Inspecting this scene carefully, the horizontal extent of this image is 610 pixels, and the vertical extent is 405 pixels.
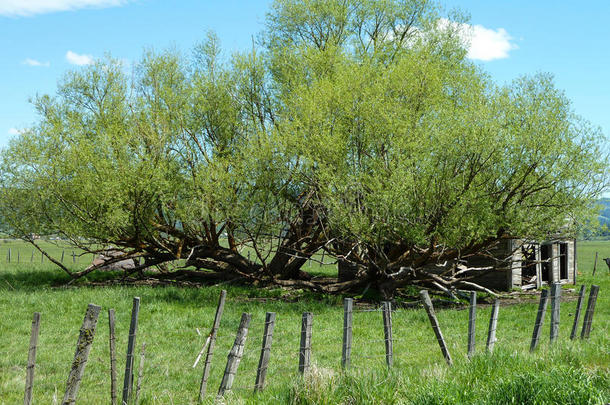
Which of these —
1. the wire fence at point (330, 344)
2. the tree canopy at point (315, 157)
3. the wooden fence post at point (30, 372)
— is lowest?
the wire fence at point (330, 344)

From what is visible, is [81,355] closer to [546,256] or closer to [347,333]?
[347,333]

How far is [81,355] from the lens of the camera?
6996 millimetres

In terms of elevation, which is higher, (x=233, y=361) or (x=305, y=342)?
(x=305, y=342)

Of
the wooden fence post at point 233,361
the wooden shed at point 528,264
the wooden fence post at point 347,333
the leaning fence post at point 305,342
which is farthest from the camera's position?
the wooden shed at point 528,264

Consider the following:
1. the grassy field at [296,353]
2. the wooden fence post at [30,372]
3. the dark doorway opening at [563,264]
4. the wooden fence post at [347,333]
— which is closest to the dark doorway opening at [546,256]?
the dark doorway opening at [563,264]

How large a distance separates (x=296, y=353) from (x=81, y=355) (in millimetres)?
6124

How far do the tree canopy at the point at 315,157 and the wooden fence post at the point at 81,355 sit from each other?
453 inches

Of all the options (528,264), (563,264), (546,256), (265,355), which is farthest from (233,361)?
(563,264)

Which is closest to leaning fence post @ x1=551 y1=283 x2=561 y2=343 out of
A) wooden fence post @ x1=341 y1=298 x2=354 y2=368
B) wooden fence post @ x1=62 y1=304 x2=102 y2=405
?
wooden fence post @ x1=341 y1=298 x2=354 y2=368

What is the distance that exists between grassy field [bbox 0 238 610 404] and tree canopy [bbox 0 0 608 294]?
2.70 meters

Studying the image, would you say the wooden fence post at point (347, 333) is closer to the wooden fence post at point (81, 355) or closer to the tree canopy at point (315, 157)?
the wooden fence post at point (81, 355)

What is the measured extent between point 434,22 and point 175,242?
15206 millimetres

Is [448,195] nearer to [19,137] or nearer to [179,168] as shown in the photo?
[179,168]

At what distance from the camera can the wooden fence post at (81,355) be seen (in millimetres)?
6883
